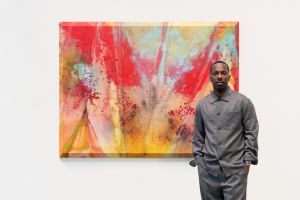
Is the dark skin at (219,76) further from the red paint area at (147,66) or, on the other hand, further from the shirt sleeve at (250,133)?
the red paint area at (147,66)

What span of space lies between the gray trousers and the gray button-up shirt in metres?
0.03

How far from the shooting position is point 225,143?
2607mm

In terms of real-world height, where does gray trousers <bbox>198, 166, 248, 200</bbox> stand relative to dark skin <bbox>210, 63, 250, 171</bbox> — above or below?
below

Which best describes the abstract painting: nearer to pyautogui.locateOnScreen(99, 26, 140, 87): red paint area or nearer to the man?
pyautogui.locateOnScreen(99, 26, 140, 87): red paint area

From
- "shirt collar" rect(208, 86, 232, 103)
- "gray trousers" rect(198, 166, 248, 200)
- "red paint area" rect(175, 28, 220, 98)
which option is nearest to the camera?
"gray trousers" rect(198, 166, 248, 200)

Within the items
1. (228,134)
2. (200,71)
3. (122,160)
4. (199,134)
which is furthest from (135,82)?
(228,134)

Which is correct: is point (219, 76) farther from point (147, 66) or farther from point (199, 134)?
point (147, 66)

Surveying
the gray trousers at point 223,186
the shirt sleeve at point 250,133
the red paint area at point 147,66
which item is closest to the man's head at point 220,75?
the shirt sleeve at point 250,133

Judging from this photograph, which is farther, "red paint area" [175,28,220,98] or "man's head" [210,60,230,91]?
"red paint area" [175,28,220,98]

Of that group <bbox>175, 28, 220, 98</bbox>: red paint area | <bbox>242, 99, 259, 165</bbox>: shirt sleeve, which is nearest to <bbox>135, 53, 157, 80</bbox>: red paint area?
<bbox>175, 28, 220, 98</bbox>: red paint area

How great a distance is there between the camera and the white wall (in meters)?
3.25

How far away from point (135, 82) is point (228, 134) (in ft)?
3.07

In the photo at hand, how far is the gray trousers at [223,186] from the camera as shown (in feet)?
8.38

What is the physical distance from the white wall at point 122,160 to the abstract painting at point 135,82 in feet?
0.27
